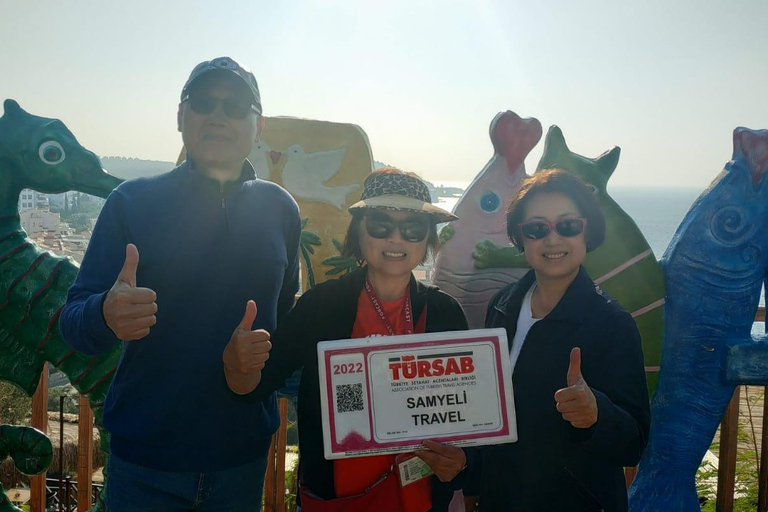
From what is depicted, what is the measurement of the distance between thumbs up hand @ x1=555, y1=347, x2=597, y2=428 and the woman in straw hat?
14.7 inches

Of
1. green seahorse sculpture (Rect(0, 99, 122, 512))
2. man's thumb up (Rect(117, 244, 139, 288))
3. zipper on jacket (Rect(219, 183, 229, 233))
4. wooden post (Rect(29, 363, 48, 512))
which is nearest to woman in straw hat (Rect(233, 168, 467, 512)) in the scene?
zipper on jacket (Rect(219, 183, 229, 233))

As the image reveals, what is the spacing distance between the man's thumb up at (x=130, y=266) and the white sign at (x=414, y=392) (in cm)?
56

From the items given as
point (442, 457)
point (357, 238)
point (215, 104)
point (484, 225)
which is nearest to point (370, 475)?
point (442, 457)

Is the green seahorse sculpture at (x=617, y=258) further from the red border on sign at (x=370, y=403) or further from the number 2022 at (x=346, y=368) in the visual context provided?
the number 2022 at (x=346, y=368)

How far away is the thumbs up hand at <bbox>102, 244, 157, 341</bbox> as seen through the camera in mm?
1674

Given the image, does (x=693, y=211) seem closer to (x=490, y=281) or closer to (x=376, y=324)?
(x=490, y=281)

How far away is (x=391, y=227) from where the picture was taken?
191 centimetres

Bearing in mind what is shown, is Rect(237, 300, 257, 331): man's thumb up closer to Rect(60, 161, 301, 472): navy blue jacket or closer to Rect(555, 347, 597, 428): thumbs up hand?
Rect(60, 161, 301, 472): navy blue jacket

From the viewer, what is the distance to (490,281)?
2838mm

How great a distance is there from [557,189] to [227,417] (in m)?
1.31

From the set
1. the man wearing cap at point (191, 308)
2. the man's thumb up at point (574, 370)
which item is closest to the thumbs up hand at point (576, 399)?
the man's thumb up at point (574, 370)

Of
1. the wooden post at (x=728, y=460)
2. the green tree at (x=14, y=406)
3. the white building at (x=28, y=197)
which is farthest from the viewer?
the green tree at (x=14, y=406)

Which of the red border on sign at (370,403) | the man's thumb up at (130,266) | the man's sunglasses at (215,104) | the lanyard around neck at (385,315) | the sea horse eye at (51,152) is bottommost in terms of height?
the red border on sign at (370,403)

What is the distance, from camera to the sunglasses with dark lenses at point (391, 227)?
1.91 metres
